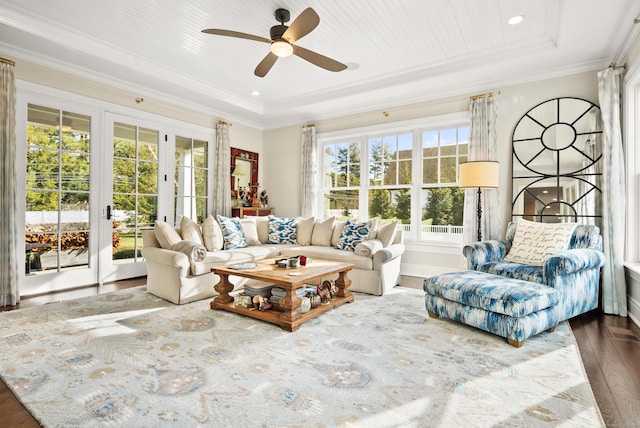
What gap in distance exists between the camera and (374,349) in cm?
250

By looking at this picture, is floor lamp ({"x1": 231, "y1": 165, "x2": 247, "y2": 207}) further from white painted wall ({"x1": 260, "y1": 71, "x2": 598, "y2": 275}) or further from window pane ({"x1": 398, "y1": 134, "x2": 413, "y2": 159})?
window pane ({"x1": 398, "y1": 134, "x2": 413, "y2": 159})

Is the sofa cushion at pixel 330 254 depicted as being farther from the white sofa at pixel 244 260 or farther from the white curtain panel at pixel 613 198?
the white curtain panel at pixel 613 198

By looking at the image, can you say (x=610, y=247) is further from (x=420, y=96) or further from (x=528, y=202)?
(x=420, y=96)

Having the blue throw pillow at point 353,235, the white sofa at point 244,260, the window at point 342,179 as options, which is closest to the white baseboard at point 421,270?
the white sofa at point 244,260

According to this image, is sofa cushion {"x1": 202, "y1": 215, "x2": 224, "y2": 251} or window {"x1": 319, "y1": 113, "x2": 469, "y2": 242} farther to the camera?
window {"x1": 319, "y1": 113, "x2": 469, "y2": 242}

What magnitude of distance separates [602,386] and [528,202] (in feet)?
8.89

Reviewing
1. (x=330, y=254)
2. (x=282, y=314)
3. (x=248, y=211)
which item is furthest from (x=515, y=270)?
(x=248, y=211)

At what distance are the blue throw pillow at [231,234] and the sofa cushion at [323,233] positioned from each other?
1.03 metres

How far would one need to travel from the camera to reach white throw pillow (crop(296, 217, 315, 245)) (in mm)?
5289

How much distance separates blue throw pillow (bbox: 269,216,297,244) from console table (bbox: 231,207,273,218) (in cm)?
89

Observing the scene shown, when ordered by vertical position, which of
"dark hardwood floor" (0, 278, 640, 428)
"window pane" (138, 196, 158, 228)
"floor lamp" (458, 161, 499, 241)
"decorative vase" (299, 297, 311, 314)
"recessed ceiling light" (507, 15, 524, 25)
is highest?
"recessed ceiling light" (507, 15, 524, 25)

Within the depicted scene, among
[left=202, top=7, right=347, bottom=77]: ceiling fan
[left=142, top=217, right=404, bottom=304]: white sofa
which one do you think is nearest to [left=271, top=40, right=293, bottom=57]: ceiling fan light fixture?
[left=202, top=7, right=347, bottom=77]: ceiling fan

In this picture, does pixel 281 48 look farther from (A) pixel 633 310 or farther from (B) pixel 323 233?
(A) pixel 633 310

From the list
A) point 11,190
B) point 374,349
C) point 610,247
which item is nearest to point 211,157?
point 11,190
